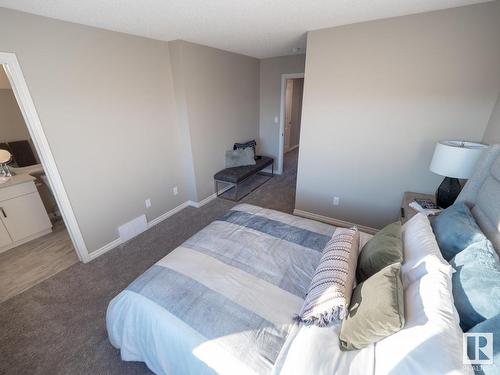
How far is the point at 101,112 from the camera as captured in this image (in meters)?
2.26

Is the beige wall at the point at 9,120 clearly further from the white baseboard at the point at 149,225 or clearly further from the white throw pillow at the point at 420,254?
the white throw pillow at the point at 420,254

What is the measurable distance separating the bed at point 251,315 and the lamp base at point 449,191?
354 mm

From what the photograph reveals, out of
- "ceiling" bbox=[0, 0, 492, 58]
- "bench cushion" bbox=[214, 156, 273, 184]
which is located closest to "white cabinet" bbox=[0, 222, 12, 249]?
"ceiling" bbox=[0, 0, 492, 58]

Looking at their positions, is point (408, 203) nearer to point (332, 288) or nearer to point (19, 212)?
point (332, 288)

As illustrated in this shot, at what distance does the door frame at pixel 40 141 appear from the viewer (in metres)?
1.67

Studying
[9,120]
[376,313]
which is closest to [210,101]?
[9,120]

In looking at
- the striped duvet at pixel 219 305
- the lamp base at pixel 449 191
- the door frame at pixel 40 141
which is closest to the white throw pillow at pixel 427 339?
the striped duvet at pixel 219 305

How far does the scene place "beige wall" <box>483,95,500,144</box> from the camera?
1.69m

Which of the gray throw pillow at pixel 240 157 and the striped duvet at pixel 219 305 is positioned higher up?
the gray throw pillow at pixel 240 157

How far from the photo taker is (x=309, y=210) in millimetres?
3051

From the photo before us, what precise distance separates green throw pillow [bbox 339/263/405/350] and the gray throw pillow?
3.20 metres

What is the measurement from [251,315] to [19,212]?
3081 mm

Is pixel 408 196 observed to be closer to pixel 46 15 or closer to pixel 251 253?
pixel 251 253

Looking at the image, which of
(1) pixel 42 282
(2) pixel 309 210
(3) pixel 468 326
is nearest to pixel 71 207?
(1) pixel 42 282
